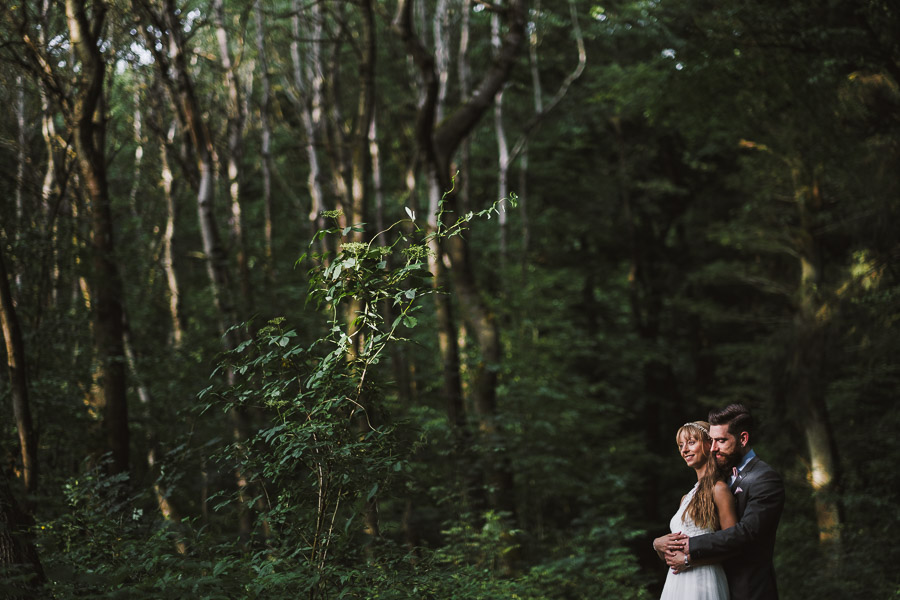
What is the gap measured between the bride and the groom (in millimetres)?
57

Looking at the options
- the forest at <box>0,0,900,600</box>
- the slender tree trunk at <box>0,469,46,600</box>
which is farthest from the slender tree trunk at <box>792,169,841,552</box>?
the slender tree trunk at <box>0,469,46,600</box>

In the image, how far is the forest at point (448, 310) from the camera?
3799mm

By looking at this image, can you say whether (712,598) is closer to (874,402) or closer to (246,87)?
(874,402)

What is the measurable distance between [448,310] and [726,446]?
21.5 ft

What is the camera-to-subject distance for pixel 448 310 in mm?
10164

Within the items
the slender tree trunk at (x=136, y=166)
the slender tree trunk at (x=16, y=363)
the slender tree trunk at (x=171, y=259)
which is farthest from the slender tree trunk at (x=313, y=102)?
the slender tree trunk at (x=16, y=363)

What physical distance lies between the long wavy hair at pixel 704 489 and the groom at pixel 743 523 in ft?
0.21

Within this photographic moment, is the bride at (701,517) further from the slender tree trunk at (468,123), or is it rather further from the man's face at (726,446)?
the slender tree trunk at (468,123)

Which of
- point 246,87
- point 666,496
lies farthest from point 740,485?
point 246,87

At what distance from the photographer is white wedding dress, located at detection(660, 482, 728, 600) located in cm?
365

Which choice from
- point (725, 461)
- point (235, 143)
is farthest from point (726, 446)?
point (235, 143)

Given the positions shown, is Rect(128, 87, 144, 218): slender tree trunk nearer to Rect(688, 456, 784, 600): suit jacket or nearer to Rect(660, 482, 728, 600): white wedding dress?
Rect(660, 482, 728, 600): white wedding dress

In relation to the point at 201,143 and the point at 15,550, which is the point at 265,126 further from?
the point at 15,550

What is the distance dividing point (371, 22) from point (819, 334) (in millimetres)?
9099
